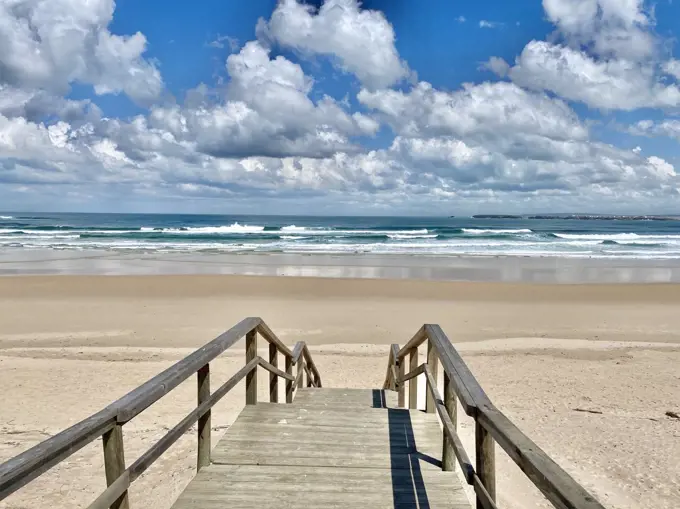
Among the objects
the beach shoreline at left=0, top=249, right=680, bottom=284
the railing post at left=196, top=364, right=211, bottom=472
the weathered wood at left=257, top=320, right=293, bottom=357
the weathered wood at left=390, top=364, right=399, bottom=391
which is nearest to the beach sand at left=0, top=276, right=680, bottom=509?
the weathered wood at left=390, top=364, right=399, bottom=391

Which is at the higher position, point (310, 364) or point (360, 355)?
point (310, 364)

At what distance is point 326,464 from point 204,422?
0.95m

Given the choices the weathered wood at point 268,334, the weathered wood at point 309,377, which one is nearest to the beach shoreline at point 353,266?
the weathered wood at point 309,377

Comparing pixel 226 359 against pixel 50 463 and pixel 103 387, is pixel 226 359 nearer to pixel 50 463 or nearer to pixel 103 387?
pixel 103 387

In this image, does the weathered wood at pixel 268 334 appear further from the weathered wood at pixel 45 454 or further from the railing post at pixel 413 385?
the weathered wood at pixel 45 454

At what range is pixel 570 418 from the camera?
7000 millimetres

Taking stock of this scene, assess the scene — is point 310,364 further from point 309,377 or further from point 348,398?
point 348,398

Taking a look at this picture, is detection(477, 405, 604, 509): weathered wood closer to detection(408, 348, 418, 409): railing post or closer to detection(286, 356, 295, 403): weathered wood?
detection(408, 348, 418, 409): railing post

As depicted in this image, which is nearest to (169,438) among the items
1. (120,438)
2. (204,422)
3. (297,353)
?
(120,438)

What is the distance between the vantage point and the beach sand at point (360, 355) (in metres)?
5.34

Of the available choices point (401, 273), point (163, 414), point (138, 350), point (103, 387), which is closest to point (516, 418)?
point (163, 414)

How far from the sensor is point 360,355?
35.7 feet

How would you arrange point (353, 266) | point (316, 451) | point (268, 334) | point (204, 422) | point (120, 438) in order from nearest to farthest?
1. point (120, 438)
2. point (204, 422)
3. point (316, 451)
4. point (268, 334)
5. point (353, 266)

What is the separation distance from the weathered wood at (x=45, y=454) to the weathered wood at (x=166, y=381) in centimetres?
16
